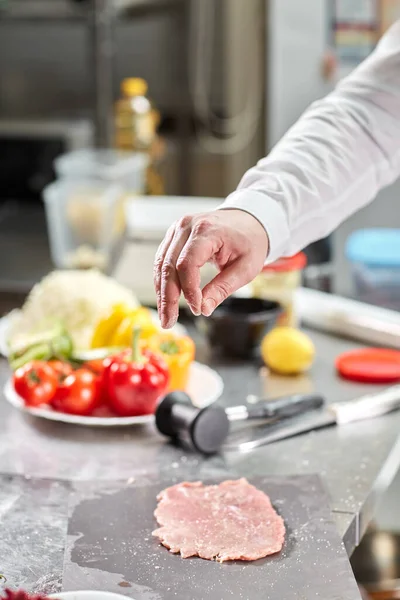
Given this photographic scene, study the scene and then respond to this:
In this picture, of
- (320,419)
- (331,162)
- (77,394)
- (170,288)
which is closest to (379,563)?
(320,419)

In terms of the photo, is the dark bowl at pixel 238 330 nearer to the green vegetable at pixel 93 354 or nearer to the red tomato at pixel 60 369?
the green vegetable at pixel 93 354

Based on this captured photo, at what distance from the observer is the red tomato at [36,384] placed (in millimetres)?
1638

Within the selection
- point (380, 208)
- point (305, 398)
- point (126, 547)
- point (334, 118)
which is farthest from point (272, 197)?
point (380, 208)

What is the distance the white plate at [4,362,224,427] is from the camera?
1.62m

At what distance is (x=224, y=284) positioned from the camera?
4.27 ft

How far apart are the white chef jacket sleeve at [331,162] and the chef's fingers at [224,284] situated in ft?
0.37

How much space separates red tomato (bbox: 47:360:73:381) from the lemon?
42 centimetres

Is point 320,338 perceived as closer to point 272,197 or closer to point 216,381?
point 216,381

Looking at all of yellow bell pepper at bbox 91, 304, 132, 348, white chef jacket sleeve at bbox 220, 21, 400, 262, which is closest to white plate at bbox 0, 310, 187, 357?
yellow bell pepper at bbox 91, 304, 132, 348

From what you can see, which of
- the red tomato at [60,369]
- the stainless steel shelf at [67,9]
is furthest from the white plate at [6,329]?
the stainless steel shelf at [67,9]

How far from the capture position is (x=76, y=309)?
1937mm

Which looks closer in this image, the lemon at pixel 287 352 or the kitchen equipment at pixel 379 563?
the lemon at pixel 287 352

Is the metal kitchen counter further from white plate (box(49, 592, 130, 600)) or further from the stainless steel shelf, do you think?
the stainless steel shelf

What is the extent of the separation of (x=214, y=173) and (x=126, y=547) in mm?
2853
